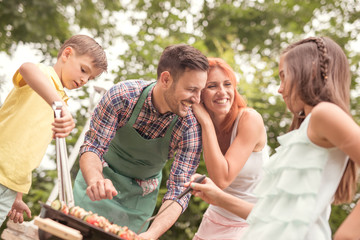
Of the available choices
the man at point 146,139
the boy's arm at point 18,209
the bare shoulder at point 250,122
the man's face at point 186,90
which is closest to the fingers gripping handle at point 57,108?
the man at point 146,139

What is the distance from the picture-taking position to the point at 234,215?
225cm

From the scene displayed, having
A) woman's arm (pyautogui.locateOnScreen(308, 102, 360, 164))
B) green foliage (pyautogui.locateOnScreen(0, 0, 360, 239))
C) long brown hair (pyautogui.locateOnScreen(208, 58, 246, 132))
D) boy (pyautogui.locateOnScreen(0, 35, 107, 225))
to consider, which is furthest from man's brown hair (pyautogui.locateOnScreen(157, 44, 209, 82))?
green foliage (pyautogui.locateOnScreen(0, 0, 360, 239))

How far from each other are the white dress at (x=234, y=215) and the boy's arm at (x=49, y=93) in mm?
1007

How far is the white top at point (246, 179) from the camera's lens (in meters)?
2.26

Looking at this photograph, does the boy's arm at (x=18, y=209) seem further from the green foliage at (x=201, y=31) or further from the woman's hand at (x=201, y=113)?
the green foliage at (x=201, y=31)

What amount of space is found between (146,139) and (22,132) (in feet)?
2.29

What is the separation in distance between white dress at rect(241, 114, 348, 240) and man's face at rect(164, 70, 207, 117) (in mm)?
817

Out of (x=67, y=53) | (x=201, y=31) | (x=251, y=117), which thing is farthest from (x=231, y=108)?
(x=201, y=31)

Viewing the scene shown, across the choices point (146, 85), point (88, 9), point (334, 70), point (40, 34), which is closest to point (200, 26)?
point (88, 9)

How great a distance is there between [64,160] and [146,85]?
1.04 m

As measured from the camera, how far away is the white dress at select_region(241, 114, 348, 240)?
1349 mm

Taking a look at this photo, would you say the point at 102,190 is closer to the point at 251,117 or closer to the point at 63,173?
the point at 63,173

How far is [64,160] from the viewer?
1508mm

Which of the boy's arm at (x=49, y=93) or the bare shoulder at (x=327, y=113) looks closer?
the bare shoulder at (x=327, y=113)
